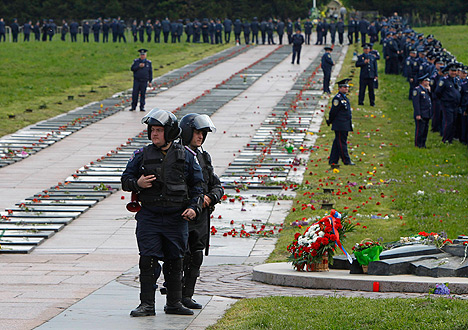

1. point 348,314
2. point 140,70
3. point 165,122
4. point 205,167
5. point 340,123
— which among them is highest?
point 165,122

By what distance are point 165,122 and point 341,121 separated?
12507 millimetres

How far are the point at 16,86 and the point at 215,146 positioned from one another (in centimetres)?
1567

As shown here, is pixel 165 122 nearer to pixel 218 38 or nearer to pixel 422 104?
pixel 422 104

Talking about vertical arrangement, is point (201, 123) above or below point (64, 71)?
above

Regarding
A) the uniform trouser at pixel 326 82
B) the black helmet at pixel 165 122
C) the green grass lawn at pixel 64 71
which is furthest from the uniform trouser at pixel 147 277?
the uniform trouser at pixel 326 82

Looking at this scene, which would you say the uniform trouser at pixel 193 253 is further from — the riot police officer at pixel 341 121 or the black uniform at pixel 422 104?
the black uniform at pixel 422 104

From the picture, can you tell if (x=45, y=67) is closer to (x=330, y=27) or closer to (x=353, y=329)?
(x=330, y=27)

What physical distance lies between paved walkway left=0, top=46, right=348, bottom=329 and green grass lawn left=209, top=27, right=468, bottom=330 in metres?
0.66

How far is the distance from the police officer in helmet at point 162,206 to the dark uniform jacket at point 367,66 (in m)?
22.8

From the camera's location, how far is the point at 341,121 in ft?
67.6

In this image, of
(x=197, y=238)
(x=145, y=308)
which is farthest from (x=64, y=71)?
(x=145, y=308)

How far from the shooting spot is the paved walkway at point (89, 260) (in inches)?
330

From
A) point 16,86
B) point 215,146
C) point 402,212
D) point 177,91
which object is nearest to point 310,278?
point 402,212

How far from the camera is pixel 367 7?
8562cm
